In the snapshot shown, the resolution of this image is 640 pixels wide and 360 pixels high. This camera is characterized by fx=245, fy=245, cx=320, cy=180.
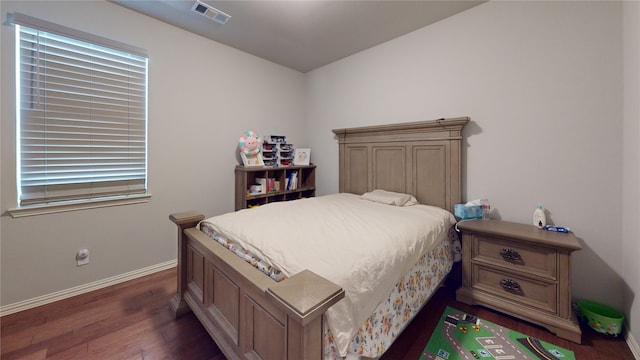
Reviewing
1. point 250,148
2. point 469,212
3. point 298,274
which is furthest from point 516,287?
point 250,148

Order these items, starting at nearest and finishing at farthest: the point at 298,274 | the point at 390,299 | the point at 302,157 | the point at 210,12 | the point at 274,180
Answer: the point at 298,274
the point at 390,299
the point at 210,12
the point at 274,180
the point at 302,157

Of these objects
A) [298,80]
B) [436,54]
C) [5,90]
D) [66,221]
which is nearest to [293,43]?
[298,80]

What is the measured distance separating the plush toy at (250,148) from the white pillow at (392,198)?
143 centimetres

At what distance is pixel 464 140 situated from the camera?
2277 millimetres

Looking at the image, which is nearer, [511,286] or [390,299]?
[390,299]

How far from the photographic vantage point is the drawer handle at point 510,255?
171 centimetres

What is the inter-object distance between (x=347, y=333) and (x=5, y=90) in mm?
2725

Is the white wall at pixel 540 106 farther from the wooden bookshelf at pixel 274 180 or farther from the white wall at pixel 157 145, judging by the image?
the white wall at pixel 157 145

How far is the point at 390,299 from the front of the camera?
1.29m

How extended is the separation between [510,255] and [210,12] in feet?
10.2

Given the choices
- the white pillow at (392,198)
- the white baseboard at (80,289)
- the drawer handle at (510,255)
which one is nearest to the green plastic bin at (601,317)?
the drawer handle at (510,255)

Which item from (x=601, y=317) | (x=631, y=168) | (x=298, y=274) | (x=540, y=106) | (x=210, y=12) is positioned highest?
(x=210, y=12)

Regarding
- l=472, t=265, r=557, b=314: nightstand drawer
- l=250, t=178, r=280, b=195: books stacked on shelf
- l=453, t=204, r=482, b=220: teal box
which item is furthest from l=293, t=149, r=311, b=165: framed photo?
l=472, t=265, r=557, b=314: nightstand drawer

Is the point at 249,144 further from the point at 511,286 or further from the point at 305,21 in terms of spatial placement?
the point at 511,286
